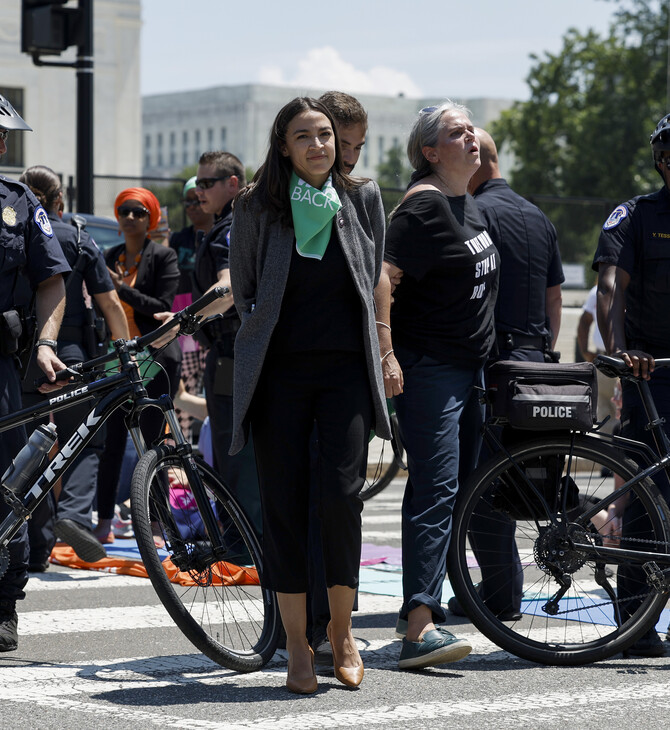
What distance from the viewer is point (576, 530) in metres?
5.20

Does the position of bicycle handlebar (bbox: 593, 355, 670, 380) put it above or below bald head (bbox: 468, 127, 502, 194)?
below

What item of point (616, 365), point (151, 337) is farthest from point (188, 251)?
point (616, 365)

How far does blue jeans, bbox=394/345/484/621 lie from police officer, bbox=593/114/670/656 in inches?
24.4

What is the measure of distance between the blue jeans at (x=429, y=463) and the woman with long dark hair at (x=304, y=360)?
0.47 meters

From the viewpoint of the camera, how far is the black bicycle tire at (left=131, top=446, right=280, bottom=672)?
4727 millimetres

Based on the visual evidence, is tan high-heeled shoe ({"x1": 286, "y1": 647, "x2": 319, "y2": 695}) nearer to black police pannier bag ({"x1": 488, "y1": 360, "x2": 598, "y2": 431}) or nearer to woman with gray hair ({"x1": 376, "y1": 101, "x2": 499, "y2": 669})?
woman with gray hair ({"x1": 376, "y1": 101, "x2": 499, "y2": 669})

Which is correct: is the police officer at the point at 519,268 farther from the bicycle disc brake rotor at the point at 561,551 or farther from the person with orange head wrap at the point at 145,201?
the person with orange head wrap at the point at 145,201

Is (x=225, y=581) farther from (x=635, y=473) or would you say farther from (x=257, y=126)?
(x=257, y=126)

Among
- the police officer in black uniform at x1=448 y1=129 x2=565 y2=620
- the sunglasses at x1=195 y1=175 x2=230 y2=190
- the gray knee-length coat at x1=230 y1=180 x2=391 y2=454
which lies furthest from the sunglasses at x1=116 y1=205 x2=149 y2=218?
the gray knee-length coat at x1=230 y1=180 x2=391 y2=454

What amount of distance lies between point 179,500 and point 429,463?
94 cm

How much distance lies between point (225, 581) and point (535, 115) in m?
60.2

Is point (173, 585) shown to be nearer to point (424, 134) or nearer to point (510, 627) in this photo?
point (510, 627)

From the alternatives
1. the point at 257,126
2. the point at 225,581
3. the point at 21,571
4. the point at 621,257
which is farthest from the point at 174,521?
the point at 257,126

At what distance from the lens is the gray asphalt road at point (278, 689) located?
427 centimetres
